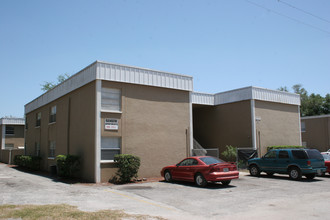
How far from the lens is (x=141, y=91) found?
1758 centimetres

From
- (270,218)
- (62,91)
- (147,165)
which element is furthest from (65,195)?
(62,91)

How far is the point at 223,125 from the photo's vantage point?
82.5 ft

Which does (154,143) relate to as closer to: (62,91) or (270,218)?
(62,91)

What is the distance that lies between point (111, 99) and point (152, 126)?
9.38ft

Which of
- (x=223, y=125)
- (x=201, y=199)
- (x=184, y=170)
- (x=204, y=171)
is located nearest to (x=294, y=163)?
(x=204, y=171)

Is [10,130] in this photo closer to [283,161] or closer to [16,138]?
[16,138]

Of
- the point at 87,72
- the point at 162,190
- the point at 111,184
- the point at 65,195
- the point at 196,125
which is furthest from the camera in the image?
the point at 196,125

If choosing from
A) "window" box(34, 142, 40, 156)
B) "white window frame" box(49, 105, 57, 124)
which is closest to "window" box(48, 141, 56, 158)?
"white window frame" box(49, 105, 57, 124)

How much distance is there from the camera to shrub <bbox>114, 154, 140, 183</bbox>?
50.4ft

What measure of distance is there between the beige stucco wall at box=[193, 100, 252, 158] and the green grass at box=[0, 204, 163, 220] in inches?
658

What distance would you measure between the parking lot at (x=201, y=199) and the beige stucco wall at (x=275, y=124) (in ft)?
29.8

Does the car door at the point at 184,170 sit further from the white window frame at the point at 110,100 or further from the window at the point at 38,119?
the window at the point at 38,119

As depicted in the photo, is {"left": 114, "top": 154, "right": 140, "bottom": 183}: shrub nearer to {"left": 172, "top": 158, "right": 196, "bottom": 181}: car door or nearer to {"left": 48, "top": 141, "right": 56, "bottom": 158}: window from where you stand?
{"left": 172, "top": 158, "right": 196, "bottom": 181}: car door

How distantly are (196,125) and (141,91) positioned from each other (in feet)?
36.3
